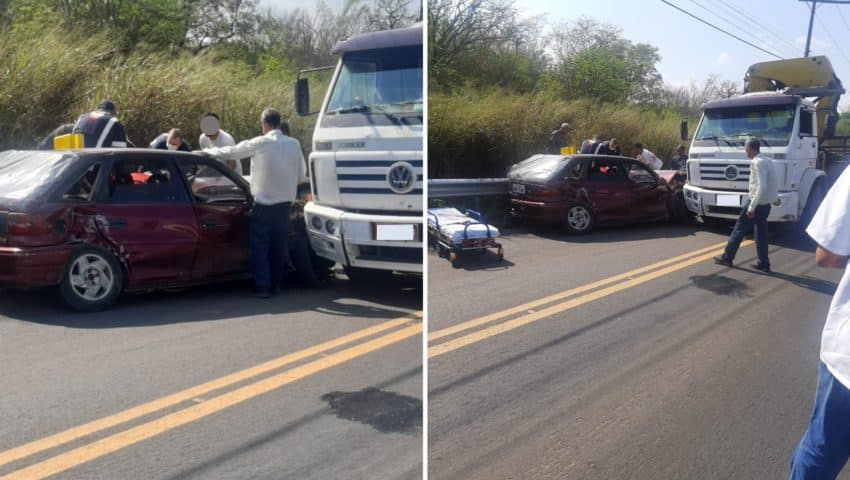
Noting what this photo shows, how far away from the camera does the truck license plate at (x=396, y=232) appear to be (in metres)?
1.72

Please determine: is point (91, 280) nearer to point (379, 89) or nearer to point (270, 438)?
point (270, 438)

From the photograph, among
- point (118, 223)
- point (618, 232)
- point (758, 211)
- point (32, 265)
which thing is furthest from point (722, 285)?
point (118, 223)

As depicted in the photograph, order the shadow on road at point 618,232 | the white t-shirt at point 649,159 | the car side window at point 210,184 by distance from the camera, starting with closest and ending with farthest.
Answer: the shadow on road at point 618,232
the white t-shirt at point 649,159
the car side window at point 210,184

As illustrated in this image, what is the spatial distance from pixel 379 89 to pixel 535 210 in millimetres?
553

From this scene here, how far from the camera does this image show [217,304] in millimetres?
3977

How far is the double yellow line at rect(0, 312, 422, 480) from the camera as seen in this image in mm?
1807

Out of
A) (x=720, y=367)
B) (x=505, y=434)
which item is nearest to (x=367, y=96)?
(x=505, y=434)

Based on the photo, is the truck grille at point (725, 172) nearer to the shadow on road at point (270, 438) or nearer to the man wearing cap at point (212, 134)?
the shadow on road at point (270, 438)

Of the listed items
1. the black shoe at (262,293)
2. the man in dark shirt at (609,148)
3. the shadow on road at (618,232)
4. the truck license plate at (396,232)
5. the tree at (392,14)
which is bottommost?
the black shoe at (262,293)

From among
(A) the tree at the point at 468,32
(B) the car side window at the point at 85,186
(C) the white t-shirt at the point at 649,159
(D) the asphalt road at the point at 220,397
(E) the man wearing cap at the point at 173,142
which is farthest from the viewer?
(E) the man wearing cap at the point at 173,142

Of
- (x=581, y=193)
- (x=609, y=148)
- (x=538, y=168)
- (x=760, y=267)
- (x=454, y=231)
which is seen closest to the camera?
(x=454, y=231)

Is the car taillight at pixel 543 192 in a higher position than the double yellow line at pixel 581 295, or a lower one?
higher

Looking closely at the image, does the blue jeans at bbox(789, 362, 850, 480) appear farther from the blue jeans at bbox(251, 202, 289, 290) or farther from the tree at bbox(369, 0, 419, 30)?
the blue jeans at bbox(251, 202, 289, 290)

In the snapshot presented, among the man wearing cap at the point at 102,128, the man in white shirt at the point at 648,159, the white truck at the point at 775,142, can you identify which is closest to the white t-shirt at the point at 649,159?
the man in white shirt at the point at 648,159
